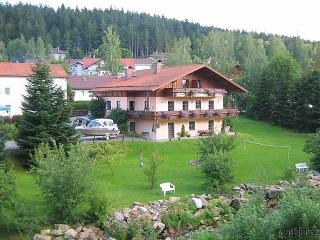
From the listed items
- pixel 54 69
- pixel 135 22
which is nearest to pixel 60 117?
pixel 54 69

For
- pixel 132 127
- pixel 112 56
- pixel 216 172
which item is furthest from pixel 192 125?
pixel 112 56

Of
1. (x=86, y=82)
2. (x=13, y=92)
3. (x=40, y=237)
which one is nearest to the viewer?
(x=40, y=237)

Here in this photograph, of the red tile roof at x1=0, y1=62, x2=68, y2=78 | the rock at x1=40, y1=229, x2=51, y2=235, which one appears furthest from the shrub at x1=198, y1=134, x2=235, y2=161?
the red tile roof at x1=0, y1=62, x2=68, y2=78

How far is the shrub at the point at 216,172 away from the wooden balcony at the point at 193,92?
15646mm

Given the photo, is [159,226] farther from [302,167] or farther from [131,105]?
[131,105]

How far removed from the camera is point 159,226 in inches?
885

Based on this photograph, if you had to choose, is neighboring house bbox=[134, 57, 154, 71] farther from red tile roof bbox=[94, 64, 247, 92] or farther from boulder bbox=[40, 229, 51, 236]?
boulder bbox=[40, 229, 51, 236]

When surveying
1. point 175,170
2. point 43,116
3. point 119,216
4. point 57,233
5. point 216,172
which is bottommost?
point 57,233

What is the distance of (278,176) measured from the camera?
98.9ft

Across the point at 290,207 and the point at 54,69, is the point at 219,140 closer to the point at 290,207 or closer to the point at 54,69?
the point at 290,207

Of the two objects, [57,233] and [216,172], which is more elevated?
[216,172]

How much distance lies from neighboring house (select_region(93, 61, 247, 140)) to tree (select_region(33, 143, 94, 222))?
64.0 feet

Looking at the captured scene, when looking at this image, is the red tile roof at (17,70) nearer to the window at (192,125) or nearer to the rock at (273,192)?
the window at (192,125)

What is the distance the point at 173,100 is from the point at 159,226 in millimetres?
22105
